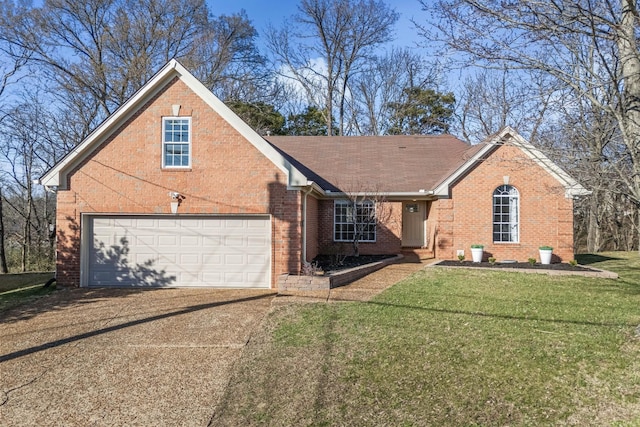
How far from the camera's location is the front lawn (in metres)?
4.65

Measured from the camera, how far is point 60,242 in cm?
1145

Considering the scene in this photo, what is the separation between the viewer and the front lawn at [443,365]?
4.65 meters

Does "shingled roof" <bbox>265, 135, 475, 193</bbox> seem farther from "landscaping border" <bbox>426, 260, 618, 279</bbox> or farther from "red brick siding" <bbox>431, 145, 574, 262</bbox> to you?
"landscaping border" <bbox>426, 260, 618, 279</bbox>

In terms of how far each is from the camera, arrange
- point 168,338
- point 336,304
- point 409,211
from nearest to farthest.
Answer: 1. point 168,338
2. point 336,304
3. point 409,211

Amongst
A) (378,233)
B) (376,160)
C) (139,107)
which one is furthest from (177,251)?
(376,160)

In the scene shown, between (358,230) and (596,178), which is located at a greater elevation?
(596,178)

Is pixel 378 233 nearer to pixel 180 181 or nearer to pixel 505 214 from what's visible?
pixel 505 214

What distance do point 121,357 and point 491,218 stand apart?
1276 centimetres

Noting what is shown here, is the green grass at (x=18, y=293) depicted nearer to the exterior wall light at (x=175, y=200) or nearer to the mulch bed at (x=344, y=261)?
the exterior wall light at (x=175, y=200)

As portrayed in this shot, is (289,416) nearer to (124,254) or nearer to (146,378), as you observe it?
(146,378)

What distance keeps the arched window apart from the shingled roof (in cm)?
188

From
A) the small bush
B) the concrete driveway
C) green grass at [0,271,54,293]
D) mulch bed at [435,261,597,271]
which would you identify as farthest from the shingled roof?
green grass at [0,271,54,293]

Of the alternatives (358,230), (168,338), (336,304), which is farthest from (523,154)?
(168,338)

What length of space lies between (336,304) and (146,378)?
422 cm
